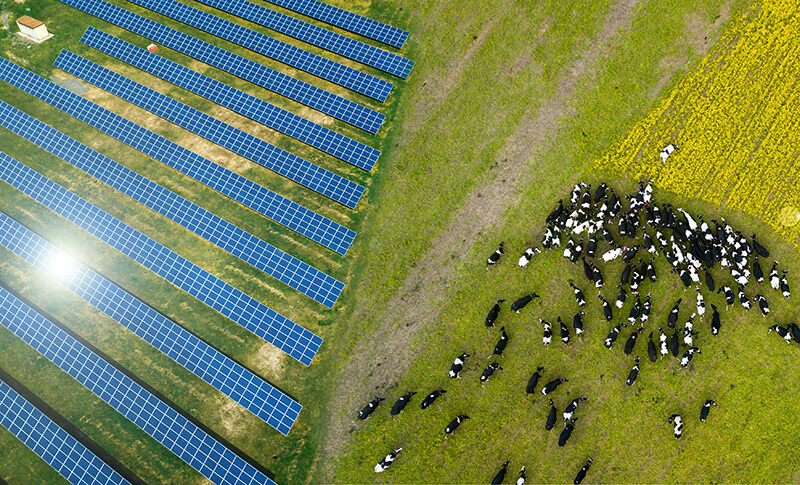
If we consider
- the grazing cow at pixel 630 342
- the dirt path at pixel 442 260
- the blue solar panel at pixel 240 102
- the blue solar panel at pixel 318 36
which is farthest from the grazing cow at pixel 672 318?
the blue solar panel at pixel 318 36

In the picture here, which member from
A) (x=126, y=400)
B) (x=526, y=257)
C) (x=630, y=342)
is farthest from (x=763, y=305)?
(x=126, y=400)

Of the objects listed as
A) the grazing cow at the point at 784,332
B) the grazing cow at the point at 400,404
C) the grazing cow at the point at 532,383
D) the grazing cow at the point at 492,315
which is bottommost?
the grazing cow at the point at 400,404

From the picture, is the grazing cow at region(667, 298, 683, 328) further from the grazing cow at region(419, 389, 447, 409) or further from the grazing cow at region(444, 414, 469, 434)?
the grazing cow at region(419, 389, 447, 409)

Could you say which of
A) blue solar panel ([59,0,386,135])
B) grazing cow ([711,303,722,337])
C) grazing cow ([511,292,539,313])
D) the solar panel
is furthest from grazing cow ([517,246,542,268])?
blue solar panel ([59,0,386,135])

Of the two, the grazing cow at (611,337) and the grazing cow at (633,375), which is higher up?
the grazing cow at (611,337)

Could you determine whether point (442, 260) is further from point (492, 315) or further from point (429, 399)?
point (429, 399)

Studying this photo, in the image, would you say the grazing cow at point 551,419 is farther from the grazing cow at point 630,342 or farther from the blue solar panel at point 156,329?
the blue solar panel at point 156,329
